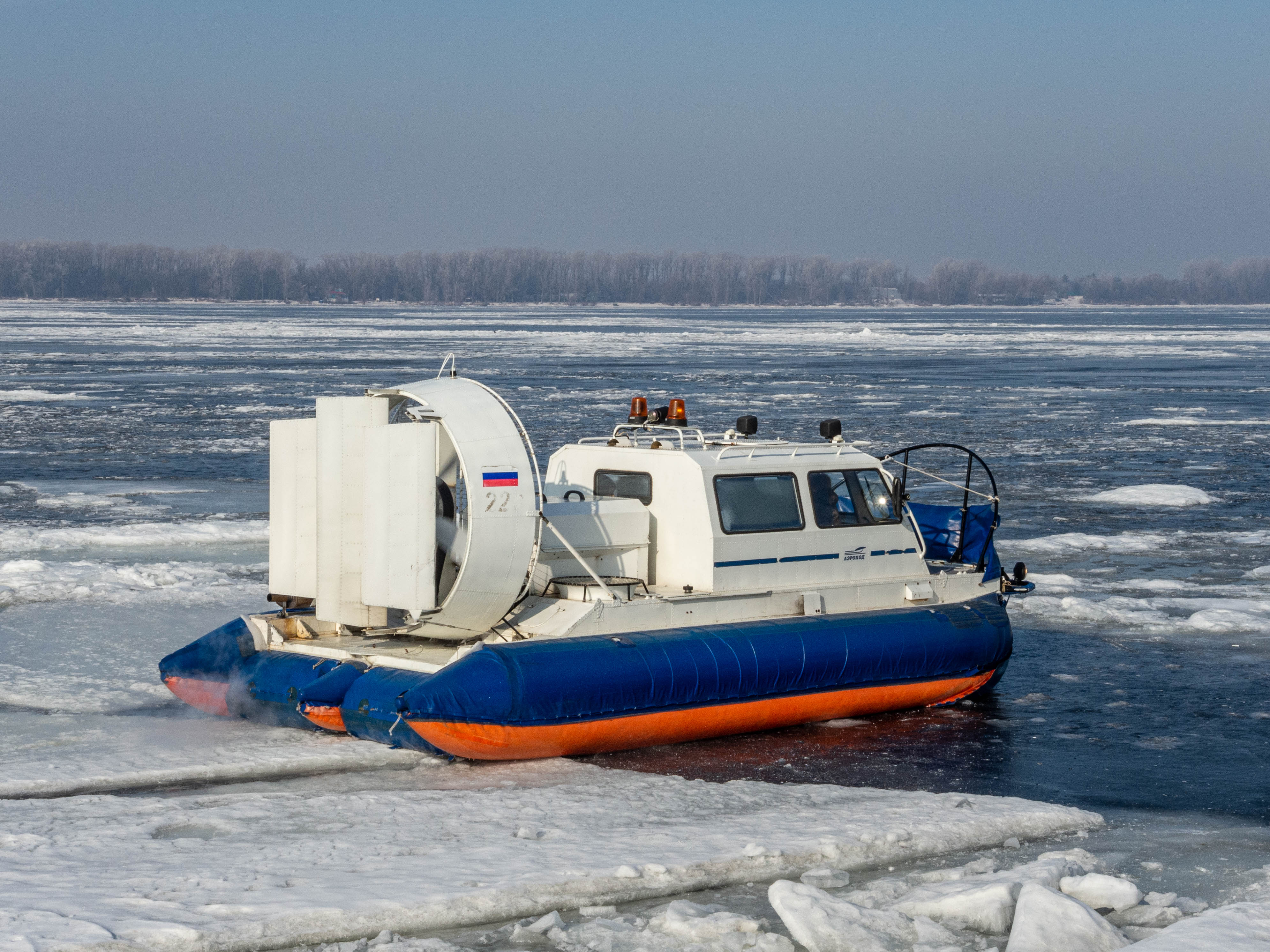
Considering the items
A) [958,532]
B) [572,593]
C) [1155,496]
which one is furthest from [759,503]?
[1155,496]

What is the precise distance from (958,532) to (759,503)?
8.30 feet

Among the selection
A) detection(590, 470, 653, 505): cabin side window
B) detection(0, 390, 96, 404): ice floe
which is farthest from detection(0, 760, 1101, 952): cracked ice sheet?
detection(0, 390, 96, 404): ice floe

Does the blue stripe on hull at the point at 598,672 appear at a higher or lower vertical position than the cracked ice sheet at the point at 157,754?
higher

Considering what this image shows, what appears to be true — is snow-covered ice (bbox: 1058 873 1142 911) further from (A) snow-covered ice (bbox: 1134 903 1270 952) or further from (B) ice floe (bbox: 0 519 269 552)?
(B) ice floe (bbox: 0 519 269 552)

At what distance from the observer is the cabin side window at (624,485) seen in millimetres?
9930

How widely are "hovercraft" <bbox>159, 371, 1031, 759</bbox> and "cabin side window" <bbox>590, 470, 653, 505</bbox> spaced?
18 millimetres

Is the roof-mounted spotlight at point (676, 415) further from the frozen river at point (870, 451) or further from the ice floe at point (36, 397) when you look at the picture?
the ice floe at point (36, 397)

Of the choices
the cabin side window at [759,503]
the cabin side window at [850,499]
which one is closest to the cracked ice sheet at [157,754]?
the cabin side window at [759,503]

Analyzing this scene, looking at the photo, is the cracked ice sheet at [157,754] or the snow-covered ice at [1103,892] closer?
the snow-covered ice at [1103,892]

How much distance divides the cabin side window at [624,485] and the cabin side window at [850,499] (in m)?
1.13

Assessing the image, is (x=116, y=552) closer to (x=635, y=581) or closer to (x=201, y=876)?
(x=635, y=581)

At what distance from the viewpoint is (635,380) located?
128ft

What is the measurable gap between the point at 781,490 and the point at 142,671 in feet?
14.7

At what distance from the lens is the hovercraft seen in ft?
28.4
